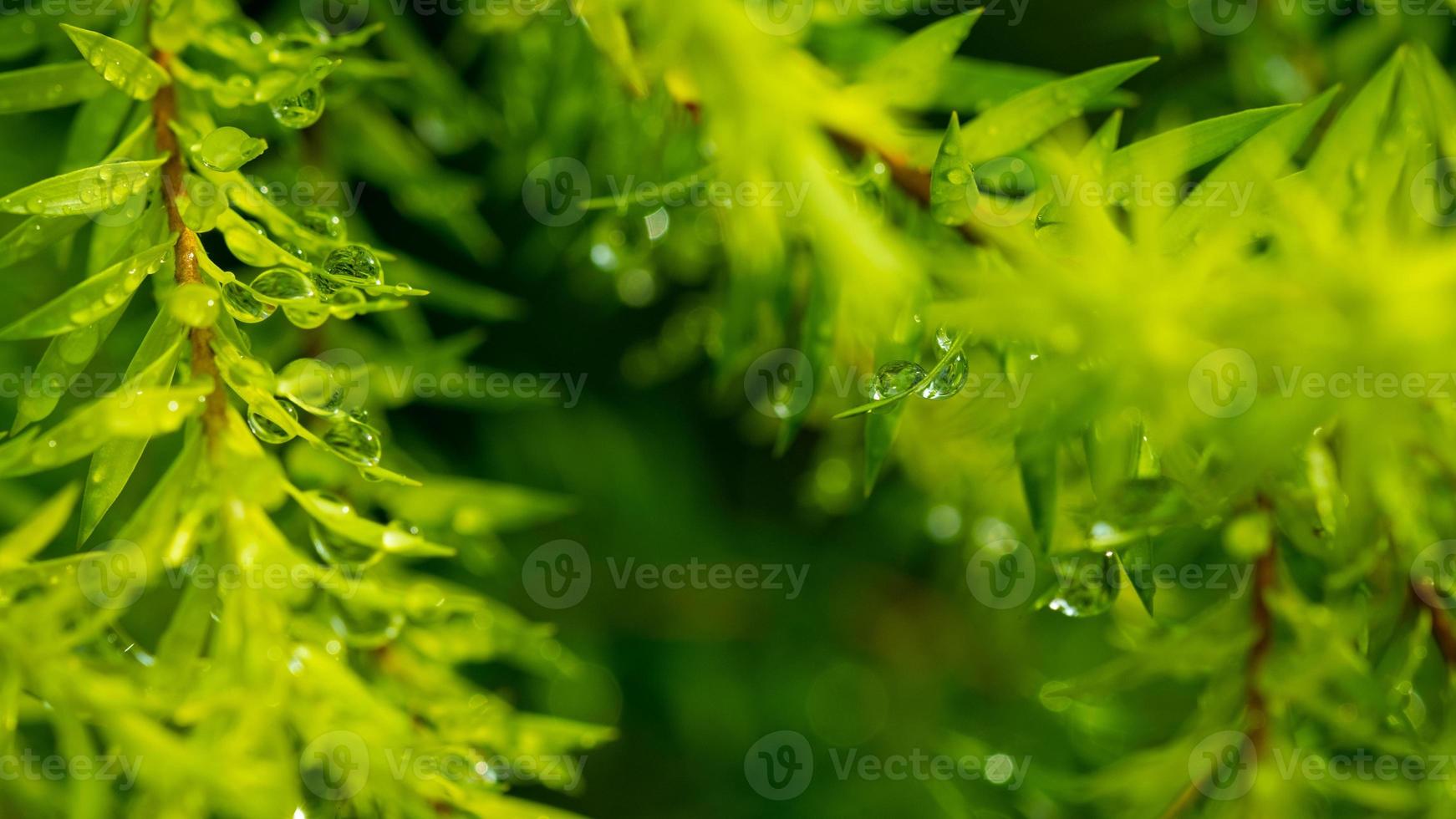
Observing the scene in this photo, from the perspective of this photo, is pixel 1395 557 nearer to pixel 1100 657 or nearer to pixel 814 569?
pixel 1100 657

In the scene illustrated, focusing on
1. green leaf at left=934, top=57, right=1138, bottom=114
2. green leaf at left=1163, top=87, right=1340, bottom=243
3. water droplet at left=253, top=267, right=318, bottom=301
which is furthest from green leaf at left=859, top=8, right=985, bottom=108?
water droplet at left=253, top=267, right=318, bottom=301

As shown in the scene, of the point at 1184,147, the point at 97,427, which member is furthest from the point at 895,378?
the point at 97,427

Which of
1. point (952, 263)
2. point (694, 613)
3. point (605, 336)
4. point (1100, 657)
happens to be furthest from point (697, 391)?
point (952, 263)

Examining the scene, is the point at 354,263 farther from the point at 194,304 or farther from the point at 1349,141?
the point at 1349,141

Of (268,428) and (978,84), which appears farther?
(978,84)

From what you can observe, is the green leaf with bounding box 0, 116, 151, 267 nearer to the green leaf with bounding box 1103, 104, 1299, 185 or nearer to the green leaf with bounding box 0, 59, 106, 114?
the green leaf with bounding box 0, 59, 106, 114

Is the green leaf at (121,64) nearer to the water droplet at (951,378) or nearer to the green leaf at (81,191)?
the green leaf at (81,191)

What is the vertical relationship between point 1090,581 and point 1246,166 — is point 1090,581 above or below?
below
